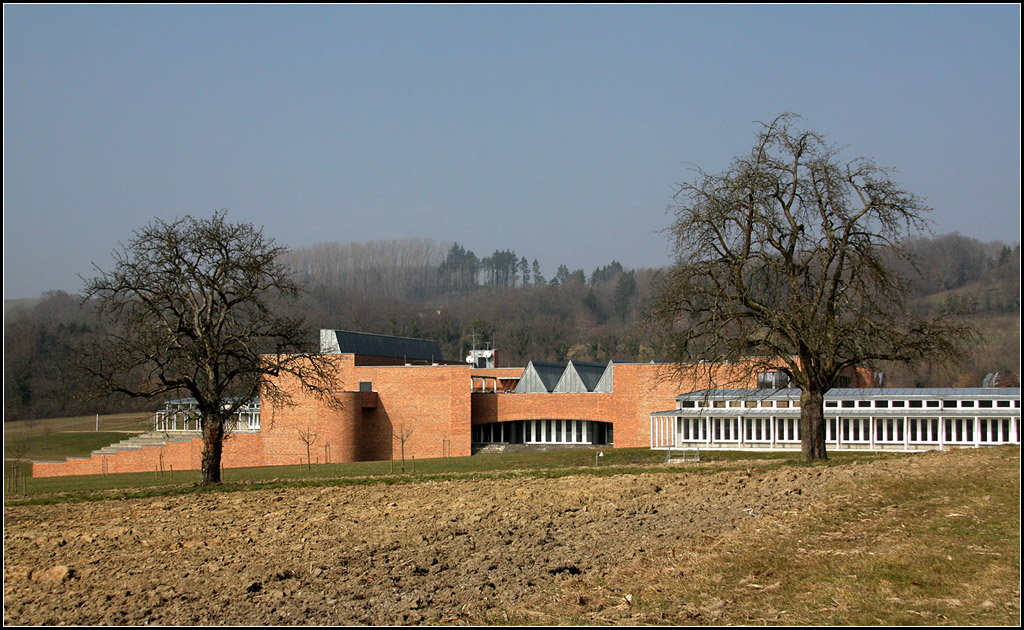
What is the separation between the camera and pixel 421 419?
51906mm

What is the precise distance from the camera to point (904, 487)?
1580 centimetres

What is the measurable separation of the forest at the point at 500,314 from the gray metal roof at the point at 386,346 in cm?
494

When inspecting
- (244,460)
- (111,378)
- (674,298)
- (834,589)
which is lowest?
(244,460)

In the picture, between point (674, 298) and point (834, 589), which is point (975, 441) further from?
point (834, 589)

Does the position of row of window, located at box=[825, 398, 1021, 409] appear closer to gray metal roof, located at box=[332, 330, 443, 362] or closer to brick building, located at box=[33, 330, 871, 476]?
brick building, located at box=[33, 330, 871, 476]

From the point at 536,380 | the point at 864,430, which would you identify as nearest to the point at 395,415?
the point at 536,380

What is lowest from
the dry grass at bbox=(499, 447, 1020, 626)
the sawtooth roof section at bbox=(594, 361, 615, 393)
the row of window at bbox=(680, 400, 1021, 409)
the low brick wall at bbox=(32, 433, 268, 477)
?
the low brick wall at bbox=(32, 433, 268, 477)

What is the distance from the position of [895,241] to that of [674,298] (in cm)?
581

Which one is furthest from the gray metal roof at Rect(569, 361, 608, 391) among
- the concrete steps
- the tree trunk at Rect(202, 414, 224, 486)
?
the tree trunk at Rect(202, 414, 224, 486)

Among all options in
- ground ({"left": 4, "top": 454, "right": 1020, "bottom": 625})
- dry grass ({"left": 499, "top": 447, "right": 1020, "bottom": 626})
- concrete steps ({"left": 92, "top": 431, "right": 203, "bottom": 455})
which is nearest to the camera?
dry grass ({"left": 499, "top": 447, "right": 1020, "bottom": 626})

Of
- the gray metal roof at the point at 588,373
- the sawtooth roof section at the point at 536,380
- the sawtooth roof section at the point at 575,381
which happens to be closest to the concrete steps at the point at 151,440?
the sawtooth roof section at the point at 536,380

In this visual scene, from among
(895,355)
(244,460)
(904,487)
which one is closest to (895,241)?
(895,355)

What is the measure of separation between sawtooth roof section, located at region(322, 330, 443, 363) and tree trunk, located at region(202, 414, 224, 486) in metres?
32.6

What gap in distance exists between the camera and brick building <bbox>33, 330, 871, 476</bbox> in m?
47.5
